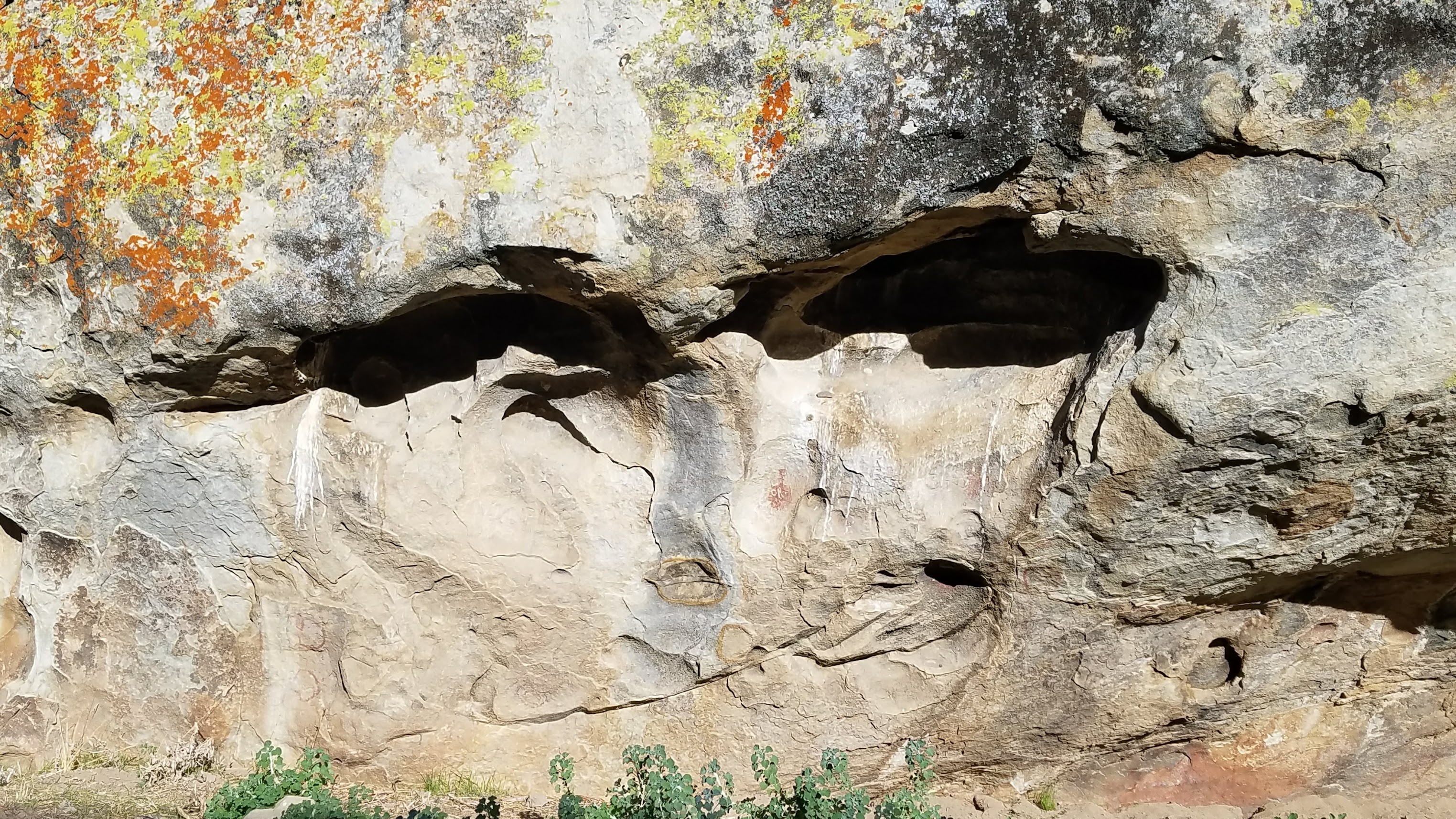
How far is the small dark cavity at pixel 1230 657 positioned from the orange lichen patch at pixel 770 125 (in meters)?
2.44

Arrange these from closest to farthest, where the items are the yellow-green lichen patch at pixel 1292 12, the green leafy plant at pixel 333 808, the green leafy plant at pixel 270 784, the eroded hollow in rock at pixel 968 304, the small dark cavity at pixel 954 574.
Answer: the yellow-green lichen patch at pixel 1292 12
the eroded hollow in rock at pixel 968 304
the green leafy plant at pixel 333 808
the green leafy plant at pixel 270 784
the small dark cavity at pixel 954 574

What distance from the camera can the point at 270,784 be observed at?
364cm

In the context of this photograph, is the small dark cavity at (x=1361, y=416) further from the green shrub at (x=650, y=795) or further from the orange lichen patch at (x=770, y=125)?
the green shrub at (x=650, y=795)

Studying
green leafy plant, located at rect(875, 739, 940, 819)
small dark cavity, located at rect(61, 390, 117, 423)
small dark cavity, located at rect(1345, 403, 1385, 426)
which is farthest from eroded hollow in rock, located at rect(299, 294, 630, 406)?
small dark cavity, located at rect(1345, 403, 1385, 426)

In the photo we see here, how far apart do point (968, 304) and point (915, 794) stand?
5.56 ft

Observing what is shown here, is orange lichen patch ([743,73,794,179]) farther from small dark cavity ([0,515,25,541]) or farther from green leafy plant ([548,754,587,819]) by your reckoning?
small dark cavity ([0,515,25,541])

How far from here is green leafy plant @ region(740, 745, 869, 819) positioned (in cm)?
347

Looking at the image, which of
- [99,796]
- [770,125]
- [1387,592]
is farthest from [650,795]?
[1387,592]

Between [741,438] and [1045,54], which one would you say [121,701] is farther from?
[1045,54]

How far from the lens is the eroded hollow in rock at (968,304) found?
327cm

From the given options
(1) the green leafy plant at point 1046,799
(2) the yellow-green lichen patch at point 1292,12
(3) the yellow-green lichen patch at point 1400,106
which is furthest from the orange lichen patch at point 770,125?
(1) the green leafy plant at point 1046,799

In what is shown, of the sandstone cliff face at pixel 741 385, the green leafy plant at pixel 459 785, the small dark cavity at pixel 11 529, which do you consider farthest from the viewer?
the green leafy plant at pixel 459 785

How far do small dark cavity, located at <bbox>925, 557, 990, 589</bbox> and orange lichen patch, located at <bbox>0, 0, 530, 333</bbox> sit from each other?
213 cm

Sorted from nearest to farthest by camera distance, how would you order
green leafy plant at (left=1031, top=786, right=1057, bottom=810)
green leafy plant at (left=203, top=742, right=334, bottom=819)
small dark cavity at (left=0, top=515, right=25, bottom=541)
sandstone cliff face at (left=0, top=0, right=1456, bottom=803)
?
sandstone cliff face at (left=0, top=0, right=1456, bottom=803), green leafy plant at (left=203, top=742, right=334, bottom=819), small dark cavity at (left=0, top=515, right=25, bottom=541), green leafy plant at (left=1031, top=786, right=1057, bottom=810)
